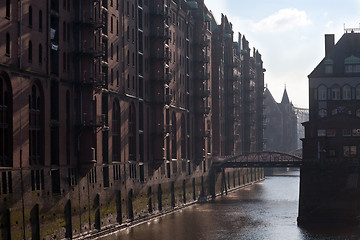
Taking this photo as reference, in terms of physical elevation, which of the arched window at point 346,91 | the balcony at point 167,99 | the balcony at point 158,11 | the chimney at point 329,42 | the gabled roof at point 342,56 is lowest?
the balcony at point 167,99

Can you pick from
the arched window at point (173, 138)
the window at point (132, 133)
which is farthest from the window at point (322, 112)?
the window at point (132, 133)

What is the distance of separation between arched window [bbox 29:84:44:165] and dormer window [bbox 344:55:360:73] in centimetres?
4865

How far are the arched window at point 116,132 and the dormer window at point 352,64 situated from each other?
32.9 metres

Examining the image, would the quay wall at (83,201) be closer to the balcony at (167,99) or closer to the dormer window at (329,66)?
the balcony at (167,99)

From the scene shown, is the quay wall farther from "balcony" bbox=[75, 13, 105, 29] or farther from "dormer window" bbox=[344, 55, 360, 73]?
"dormer window" bbox=[344, 55, 360, 73]

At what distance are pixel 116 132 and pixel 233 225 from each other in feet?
57.4

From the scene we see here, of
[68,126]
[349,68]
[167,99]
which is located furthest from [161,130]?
[68,126]

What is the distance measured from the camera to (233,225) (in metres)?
85.9

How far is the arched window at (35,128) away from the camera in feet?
201

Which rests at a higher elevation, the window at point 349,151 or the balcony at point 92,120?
the balcony at point 92,120

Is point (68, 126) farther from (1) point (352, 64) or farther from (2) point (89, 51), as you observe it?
(1) point (352, 64)

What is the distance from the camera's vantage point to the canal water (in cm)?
7469

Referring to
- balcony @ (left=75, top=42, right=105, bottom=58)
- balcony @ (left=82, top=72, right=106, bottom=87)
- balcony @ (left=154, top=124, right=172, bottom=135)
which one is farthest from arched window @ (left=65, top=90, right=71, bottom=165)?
balcony @ (left=154, top=124, right=172, bottom=135)

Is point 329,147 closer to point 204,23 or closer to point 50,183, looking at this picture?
point 50,183
